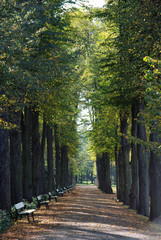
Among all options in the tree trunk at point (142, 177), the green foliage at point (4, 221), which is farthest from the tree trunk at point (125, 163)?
the green foliage at point (4, 221)

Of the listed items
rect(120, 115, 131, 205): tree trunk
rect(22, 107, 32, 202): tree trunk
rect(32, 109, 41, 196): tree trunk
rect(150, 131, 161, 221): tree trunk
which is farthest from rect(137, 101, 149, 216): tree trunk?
rect(32, 109, 41, 196): tree trunk

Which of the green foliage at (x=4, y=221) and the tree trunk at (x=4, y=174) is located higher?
the tree trunk at (x=4, y=174)

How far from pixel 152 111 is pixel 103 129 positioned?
65.7 ft

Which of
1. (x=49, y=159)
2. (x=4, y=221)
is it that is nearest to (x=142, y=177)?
(x=4, y=221)

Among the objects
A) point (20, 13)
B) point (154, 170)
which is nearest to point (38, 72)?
point (20, 13)

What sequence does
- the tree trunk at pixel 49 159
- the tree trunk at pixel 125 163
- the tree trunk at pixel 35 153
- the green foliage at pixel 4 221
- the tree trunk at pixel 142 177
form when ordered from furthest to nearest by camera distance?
the tree trunk at pixel 49 159 → the tree trunk at pixel 125 163 → the tree trunk at pixel 35 153 → the tree trunk at pixel 142 177 → the green foliage at pixel 4 221

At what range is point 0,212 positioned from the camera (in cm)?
1277

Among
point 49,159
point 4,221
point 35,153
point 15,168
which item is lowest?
point 4,221

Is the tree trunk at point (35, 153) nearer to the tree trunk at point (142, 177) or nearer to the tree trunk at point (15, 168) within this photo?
the tree trunk at point (15, 168)

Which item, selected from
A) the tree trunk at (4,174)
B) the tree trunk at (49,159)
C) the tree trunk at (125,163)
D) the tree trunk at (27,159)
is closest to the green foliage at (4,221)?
the tree trunk at (4,174)

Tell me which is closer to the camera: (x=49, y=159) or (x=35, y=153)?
(x=35, y=153)

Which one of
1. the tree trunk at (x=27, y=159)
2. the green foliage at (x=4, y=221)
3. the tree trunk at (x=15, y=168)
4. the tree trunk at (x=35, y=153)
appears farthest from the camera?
the tree trunk at (x=35, y=153)

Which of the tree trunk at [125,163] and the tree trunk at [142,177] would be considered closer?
the tree trunk at [142,177]

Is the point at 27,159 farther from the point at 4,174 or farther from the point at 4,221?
the point at 4,221
